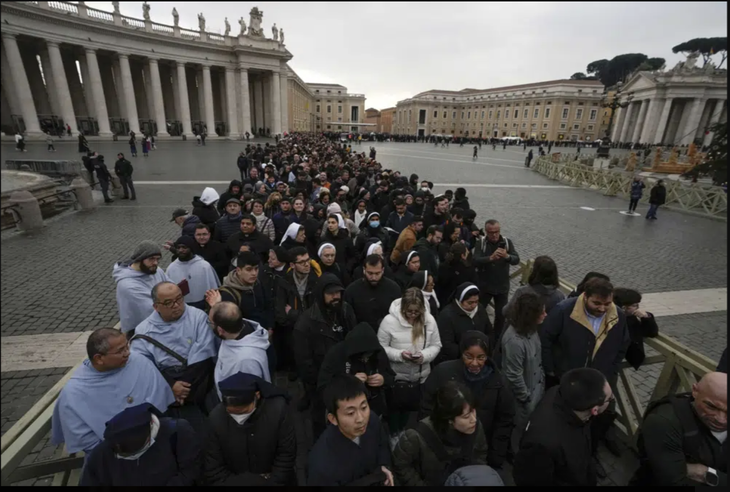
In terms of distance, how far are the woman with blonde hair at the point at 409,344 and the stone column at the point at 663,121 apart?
8121 centimetres

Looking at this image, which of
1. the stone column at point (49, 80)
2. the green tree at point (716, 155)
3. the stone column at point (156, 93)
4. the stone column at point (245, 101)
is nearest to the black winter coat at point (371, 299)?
the green tree at point (716, 155)

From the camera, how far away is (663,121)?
209 ft

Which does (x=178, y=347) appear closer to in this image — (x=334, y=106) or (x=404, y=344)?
(x=404, y=344)

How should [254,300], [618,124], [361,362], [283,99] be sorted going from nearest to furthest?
[361,362] → [254,300] → [283,99] → [618,124]

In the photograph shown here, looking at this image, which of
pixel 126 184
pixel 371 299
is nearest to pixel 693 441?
pixel 371 299

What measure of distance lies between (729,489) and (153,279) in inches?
180

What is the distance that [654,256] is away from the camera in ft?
32.1

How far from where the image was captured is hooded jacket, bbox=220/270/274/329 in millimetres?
3979

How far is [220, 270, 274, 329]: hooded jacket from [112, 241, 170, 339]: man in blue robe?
78cm

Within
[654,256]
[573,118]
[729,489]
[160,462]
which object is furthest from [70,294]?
[573,118]

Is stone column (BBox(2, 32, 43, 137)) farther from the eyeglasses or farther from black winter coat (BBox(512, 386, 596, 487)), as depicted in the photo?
black winter coat (BBox(512, 386, 596, 487))

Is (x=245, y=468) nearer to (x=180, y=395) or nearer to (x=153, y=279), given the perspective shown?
(x=180, y=395)

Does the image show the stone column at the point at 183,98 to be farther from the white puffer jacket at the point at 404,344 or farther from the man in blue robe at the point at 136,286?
the white puffer jacket at the point at 404,344

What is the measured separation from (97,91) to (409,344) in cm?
4645
